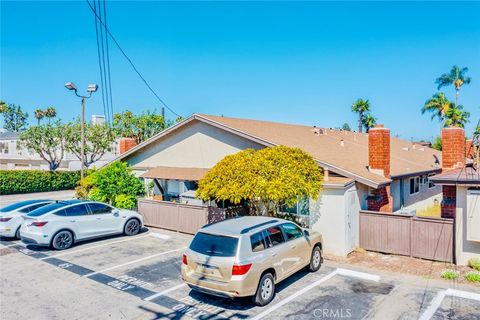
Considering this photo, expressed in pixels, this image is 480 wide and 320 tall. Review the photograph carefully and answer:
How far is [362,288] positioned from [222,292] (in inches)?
156

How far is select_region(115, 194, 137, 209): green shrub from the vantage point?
1823 cm

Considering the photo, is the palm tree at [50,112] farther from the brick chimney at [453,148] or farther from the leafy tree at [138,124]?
the brick chimney at [453,148]

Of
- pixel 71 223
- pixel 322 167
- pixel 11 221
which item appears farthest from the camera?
pixel 11 221

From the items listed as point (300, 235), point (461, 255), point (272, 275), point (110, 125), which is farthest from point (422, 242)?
point (110, 125)

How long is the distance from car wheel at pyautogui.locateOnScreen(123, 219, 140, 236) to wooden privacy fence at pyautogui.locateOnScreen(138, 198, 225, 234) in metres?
1.48

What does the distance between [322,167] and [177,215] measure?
22.6 feet

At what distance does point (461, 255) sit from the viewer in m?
11.0

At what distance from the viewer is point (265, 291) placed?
8328 mm

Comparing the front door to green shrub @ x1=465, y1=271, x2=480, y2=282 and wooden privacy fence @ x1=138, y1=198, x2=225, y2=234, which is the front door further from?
wooden privacy fence @ x1=138, y1=198, x2=225, y2=234

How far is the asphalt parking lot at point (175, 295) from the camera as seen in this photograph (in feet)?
26.1

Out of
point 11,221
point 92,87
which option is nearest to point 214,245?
point 11,221

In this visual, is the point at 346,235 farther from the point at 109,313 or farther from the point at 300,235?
the point at 109,313

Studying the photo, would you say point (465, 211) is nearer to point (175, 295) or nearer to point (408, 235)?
point (408, 235)

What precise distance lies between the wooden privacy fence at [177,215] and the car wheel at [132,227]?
148 centimetres
